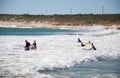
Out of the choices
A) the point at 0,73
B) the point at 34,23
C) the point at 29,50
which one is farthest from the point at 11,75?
the point at 34,23

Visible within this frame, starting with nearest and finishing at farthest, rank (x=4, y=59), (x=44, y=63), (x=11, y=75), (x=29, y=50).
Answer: (x=11, y=75) < (x=44, y=63) < (x=4, y=59) < (x=29, y=50)

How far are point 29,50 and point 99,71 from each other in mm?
10244

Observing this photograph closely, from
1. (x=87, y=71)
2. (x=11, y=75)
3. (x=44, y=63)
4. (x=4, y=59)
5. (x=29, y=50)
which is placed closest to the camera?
(x=11, y=75)

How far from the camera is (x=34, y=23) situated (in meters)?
115

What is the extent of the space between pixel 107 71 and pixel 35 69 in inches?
143

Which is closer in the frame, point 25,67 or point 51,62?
point 25,67

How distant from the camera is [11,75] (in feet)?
45.9

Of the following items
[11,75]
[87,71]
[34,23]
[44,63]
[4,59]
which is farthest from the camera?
[34,23]

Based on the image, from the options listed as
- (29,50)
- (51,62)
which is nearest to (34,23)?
(29,50)

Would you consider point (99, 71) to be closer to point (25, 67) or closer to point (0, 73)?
point (25, 67)

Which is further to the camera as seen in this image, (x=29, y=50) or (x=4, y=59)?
(x=29, y=50)

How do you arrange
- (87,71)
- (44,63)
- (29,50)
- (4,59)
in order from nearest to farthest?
(87,71), (44,63), (4,59), (29,50)

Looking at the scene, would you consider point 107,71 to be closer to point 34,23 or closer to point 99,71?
point 99,71

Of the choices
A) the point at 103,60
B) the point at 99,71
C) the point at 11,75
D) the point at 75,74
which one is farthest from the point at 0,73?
the point at 103,60
